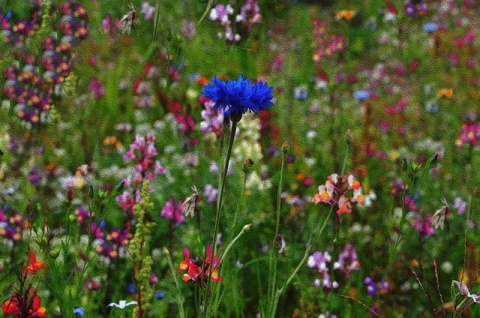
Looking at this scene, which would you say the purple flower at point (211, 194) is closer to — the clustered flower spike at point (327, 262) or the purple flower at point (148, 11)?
the clustered flower spike at point (327, 262)

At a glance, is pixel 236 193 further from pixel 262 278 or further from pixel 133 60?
pixel 133 60

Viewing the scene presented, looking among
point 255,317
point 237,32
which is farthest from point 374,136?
point 255,317

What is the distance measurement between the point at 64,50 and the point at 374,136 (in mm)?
1965

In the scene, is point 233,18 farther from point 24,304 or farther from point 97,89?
point 97,89

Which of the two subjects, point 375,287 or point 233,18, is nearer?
point 375,287

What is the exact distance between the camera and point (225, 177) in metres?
1.13

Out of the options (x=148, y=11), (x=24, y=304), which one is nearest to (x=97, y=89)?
(x=148, y=11)

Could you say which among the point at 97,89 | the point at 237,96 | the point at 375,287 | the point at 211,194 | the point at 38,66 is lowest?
the point at 375,287

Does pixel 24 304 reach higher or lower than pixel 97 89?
lower

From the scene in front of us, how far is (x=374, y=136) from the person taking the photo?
11.4ft

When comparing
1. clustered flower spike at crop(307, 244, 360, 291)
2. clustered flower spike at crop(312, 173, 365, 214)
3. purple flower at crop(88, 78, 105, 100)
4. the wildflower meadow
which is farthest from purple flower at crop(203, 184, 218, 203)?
purple flower at crop(88, 78, 105, 100)

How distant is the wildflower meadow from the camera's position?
1.48 metres

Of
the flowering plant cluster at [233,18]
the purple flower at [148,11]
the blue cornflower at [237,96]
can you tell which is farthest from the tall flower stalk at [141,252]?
the purple flower at [148,11]

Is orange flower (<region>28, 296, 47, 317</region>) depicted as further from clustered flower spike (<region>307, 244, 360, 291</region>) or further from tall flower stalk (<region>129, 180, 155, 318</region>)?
clustered flower spike (<region>307, 244, 360, 291</region>)
